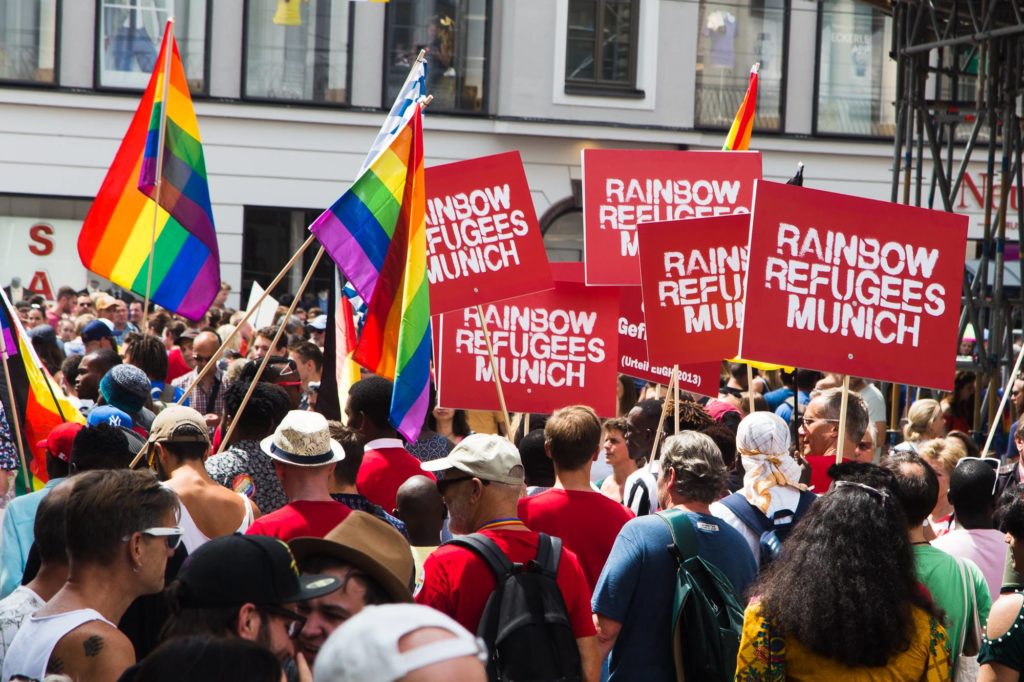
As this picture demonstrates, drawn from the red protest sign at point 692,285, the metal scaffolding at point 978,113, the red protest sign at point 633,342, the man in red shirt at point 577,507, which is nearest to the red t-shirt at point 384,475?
the man in red shirt at point 577,507

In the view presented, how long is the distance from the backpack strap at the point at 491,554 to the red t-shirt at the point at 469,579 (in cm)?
2

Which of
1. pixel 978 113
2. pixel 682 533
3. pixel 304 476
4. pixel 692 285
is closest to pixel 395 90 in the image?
pixel 978 113

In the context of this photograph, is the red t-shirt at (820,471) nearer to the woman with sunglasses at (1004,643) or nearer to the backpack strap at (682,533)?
the backpack strap at (682,533)

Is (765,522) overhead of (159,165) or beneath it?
beneath

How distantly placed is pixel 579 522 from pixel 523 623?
2.85 ft

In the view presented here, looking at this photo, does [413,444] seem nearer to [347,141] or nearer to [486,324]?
[486,324]

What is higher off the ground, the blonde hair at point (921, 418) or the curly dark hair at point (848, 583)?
the curly dark hair at point (848, 583)

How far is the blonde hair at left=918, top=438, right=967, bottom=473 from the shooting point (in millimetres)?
6258

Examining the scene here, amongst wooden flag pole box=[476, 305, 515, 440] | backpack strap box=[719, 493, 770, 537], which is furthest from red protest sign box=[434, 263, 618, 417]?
backpack strap box=[719, 493, 770, 537]

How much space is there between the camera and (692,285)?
22.0 feet

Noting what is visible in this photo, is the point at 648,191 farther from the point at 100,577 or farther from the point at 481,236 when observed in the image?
the point at 100,577

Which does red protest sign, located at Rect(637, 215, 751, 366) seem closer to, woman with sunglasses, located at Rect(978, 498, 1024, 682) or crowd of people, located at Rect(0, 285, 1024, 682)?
crowd of people, located at Rect(0, 285, 1024, 682)

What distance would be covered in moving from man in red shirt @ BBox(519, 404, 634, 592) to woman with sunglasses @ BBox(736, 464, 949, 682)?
1.18 metres

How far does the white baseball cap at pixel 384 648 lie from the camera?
76.4 inches
